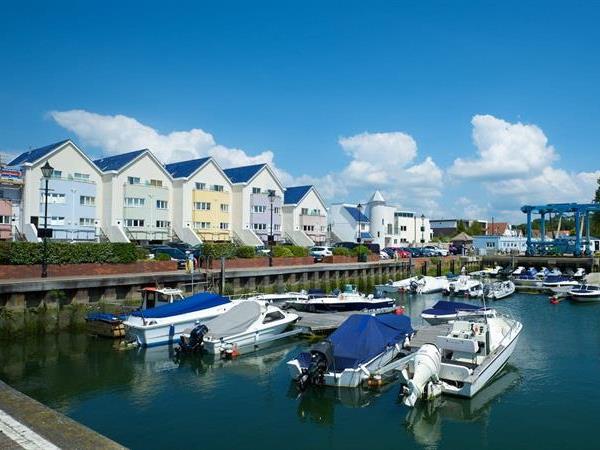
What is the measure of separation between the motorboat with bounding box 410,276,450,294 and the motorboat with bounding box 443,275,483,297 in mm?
555

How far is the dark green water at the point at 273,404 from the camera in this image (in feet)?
47.6

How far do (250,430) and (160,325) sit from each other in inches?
423

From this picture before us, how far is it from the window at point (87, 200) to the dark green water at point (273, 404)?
29877 mm

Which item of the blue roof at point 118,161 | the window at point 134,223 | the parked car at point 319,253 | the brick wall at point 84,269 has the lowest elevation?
the brick wall at point 84,269

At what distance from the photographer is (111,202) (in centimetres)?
5409

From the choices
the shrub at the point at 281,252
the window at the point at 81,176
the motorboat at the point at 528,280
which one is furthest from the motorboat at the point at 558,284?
the window at the point at 81,176

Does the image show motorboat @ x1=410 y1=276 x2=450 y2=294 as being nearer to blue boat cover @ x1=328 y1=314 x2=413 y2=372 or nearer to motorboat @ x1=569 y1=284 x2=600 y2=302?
motorboat @ x1=569 y1=284 x2=600 y2=302

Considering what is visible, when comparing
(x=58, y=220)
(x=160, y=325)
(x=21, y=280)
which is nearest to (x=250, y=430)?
(x=160, y=325)

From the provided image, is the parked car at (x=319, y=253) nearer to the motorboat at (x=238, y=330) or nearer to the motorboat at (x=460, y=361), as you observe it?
the motorboat at (x=238, y=330)

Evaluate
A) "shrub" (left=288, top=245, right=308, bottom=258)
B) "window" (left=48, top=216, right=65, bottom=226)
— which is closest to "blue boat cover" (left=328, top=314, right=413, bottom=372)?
"shrub" (left=288, top=245, right=308, bottom=258)

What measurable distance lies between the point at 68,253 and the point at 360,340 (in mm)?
20663

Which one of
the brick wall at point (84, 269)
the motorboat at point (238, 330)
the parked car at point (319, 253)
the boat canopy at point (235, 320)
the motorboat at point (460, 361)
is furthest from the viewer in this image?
the parked car at point (319, 253)

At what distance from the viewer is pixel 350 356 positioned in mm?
18750

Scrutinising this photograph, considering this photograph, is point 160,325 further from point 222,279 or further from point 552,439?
point 552,439
